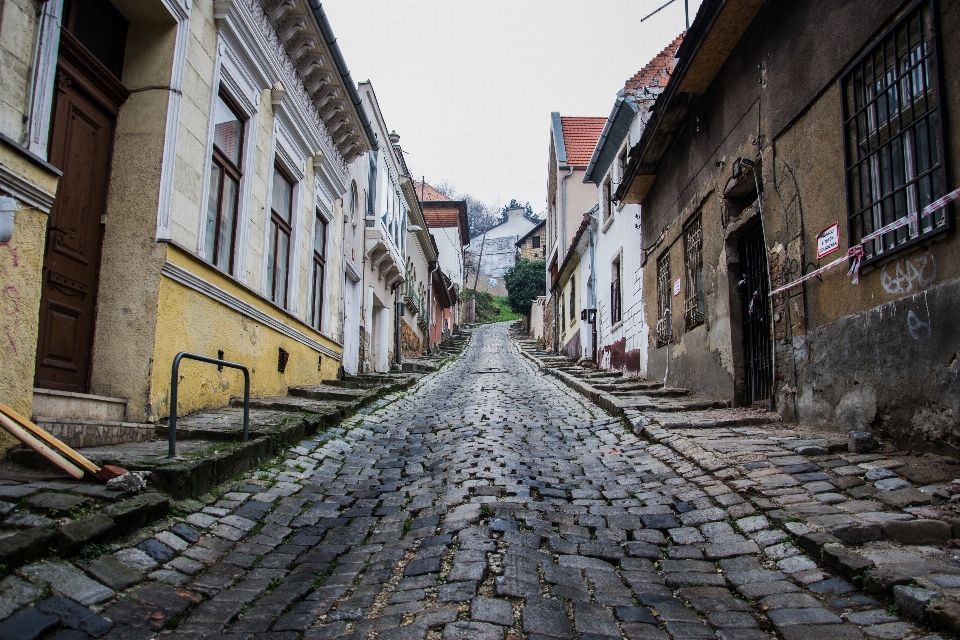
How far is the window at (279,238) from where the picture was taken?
9789 mm

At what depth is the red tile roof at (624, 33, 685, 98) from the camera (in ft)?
48.8

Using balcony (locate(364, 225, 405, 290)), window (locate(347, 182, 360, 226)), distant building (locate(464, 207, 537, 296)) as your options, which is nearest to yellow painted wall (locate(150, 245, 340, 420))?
window (locate(347, 182, 360, 226))

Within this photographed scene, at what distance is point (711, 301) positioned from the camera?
367 inches

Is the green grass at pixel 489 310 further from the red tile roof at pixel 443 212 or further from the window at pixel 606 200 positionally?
the window at pixel 606 200

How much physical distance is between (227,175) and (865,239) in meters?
6.73

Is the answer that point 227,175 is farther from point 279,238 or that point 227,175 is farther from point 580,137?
point 580,137

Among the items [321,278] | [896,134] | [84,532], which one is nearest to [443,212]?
[321,278]

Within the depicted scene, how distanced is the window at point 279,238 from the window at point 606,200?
31.3 feet

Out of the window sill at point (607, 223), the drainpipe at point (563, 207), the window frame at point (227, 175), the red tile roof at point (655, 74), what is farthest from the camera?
the drainpipe at point (563, 207)

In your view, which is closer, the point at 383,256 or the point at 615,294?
the point at 615,294

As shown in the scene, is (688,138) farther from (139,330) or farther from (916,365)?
(139,330)

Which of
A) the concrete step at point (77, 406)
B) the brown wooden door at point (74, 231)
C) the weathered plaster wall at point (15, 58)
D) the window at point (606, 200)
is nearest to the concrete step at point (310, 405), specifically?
the concrete step at point (77, 406)

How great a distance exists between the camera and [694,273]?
10.3 metres

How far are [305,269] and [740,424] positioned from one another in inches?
280
